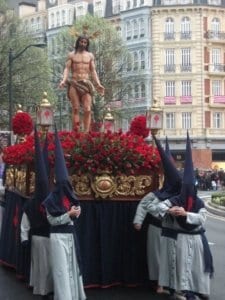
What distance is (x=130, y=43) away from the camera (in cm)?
6319

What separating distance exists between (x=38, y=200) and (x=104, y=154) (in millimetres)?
1365

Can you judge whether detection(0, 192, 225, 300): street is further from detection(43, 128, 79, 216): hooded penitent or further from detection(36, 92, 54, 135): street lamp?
detection(36, 92, 54, 135): street lamp

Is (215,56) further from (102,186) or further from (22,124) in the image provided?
(102,186)

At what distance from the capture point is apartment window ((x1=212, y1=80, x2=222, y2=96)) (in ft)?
202

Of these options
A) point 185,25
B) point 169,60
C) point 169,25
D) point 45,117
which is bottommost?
point 45,117

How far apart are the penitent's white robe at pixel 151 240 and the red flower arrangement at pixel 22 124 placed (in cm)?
310

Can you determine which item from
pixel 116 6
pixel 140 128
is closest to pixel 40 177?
pixel 140 128

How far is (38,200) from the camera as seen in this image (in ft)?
28.2

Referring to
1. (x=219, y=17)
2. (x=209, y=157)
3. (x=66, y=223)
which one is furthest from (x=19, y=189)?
(x=219, y=17)

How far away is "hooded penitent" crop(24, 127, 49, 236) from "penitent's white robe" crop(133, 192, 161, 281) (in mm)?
1270

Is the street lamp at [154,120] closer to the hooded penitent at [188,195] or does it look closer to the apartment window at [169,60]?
the hooded penitent at [188,195]

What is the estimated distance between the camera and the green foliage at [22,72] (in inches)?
1430

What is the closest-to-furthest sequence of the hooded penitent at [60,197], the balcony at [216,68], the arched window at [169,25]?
1. the hooded penitent at [60,197]
2. the balcony at [216,68]
3. the arched window at [169,25]

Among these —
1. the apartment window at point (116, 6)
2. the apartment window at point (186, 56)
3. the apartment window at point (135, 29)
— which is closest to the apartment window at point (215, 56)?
the apartment window at point (186, 56)
